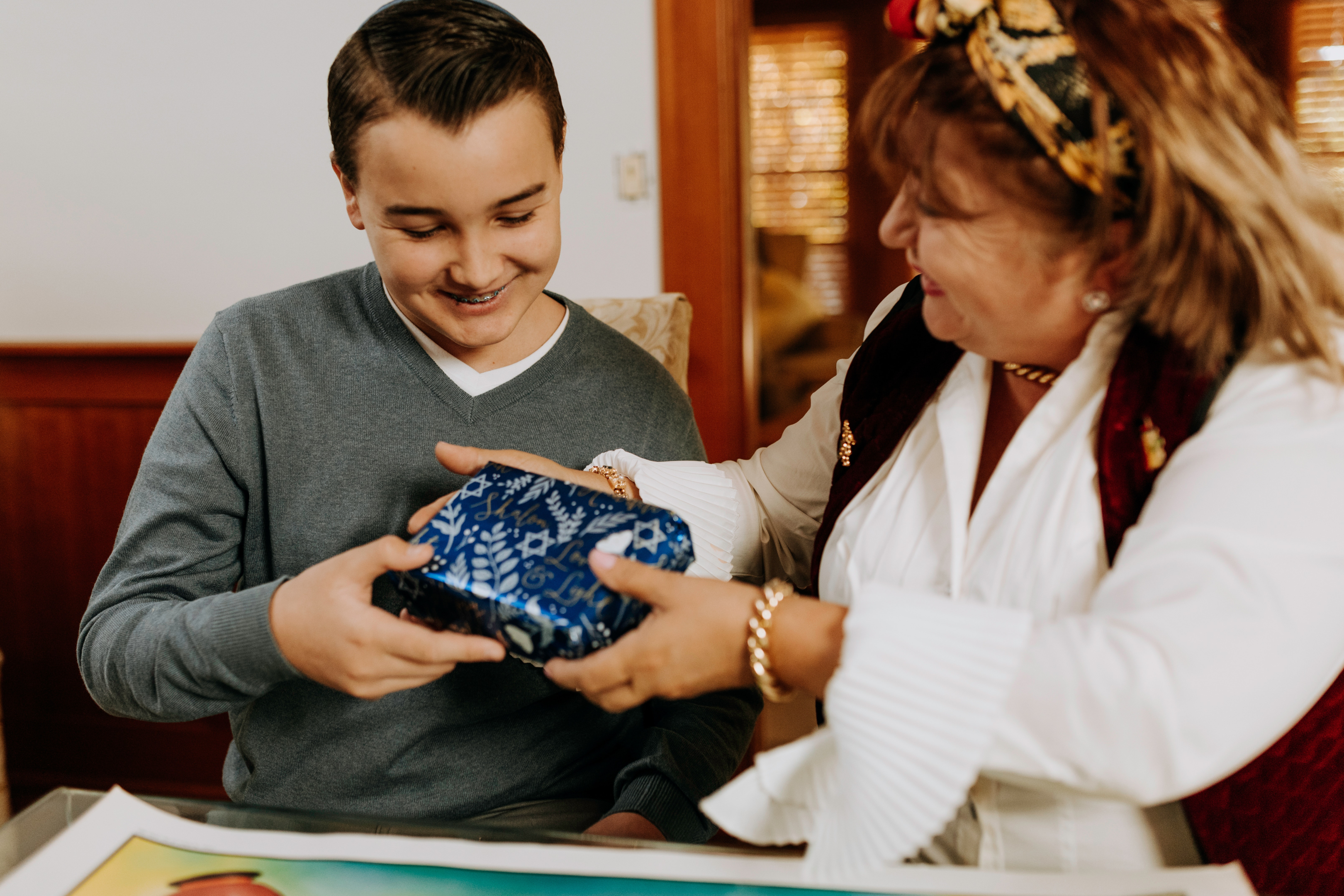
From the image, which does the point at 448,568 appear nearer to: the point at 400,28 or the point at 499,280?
the point at 499,280

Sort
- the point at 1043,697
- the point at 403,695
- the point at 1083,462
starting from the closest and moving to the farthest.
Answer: the point at 1043,697 → the point at 1083,462 → the point at 403,695

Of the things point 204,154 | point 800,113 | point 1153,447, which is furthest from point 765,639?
point 800,113

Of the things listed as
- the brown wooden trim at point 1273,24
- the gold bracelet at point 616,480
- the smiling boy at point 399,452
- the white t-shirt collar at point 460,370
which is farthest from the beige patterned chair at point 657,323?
the brown wooden trim at point 1273,24

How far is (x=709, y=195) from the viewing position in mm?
2270

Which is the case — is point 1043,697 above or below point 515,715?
above

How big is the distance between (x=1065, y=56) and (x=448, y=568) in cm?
56

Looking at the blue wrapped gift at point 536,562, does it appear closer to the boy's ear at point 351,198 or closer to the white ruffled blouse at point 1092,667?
the white ruffled blouse at point 1092,667

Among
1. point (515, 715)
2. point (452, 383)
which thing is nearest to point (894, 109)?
point (452, 383)

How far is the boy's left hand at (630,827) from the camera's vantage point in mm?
930

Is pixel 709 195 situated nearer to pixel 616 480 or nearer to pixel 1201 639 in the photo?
pixel 616 480

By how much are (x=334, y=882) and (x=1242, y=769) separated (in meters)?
0.64

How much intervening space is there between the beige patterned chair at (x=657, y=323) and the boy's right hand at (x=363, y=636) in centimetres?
77

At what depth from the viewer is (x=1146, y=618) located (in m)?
0.57

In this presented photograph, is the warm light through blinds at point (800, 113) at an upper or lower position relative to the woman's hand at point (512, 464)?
upper
